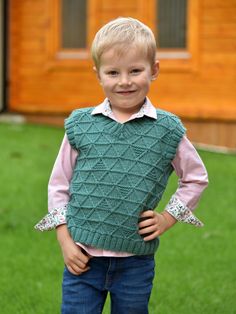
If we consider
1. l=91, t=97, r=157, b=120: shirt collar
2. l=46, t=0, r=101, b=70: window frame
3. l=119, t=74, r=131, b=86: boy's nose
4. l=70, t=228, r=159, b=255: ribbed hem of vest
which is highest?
l=119, t=74, r=131, b=86: boy's nose

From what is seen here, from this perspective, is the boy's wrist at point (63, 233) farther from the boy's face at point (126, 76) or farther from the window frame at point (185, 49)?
the window frame at point (185, 49)

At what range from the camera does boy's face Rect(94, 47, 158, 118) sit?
3.26 meters

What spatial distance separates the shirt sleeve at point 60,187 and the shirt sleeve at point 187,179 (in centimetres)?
42

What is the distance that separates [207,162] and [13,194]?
319 cm

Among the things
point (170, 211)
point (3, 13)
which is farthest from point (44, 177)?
point (3, 13)

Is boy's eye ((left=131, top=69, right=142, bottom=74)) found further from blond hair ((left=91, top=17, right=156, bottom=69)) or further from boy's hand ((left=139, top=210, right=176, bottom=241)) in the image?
boy's hand ((left=139, top=210, right=176, bottom=241))

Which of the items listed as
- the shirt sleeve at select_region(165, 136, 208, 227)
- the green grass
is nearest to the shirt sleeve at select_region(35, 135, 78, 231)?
the shirt sleeve at select_region(165, 136, 208, 227)

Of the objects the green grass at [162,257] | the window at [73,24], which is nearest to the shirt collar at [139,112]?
the green grass at [162,257]

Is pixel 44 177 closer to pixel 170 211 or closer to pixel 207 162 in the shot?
pixel 207 162

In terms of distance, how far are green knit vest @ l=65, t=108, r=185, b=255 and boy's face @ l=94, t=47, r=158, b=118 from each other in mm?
96

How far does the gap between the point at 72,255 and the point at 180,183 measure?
20.9 inches

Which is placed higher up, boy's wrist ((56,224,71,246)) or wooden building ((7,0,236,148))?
boy's wrist ((56,224,71,246))

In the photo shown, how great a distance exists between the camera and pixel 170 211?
3461mm

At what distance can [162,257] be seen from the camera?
6051mm
